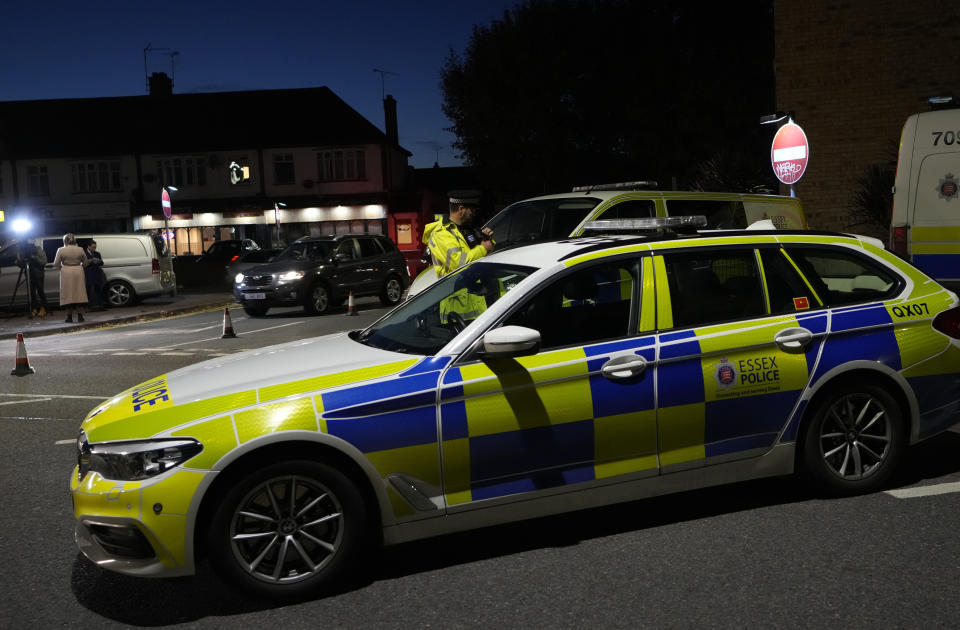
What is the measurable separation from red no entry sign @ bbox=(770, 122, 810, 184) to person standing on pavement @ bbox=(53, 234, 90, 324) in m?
13.9

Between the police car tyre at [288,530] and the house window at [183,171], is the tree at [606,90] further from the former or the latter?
the police car tyre at [288,530]

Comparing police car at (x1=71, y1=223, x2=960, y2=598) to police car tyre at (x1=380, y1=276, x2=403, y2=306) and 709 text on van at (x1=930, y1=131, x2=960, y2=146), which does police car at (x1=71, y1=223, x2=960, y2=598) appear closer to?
709 text on van at (x1=930, y1=131, x2=960, y2=146)

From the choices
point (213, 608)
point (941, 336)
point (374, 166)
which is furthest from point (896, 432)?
point (374, 166)

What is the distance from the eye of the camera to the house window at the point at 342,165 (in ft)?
170

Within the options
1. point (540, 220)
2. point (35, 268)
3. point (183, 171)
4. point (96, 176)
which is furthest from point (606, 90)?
point (540, 220)

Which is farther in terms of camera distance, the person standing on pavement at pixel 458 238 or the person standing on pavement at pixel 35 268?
the person standing on pavement at pixel 35 268

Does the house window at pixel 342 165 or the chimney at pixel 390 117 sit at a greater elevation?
the chimney at pixel 390 117

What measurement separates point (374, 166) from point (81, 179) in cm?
1652

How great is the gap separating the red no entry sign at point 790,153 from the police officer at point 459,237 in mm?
6637

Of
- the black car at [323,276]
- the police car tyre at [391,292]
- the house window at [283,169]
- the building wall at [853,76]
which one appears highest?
the house window at [283,169]

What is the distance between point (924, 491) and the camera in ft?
17.3

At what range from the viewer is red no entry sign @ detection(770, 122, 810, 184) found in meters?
13.2

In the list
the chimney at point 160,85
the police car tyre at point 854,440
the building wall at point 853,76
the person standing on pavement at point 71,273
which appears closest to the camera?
the police car tyre at point 854,440

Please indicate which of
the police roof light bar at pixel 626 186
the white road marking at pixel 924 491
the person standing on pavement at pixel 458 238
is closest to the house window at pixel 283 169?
the police roof light bar at pixel 626 186
